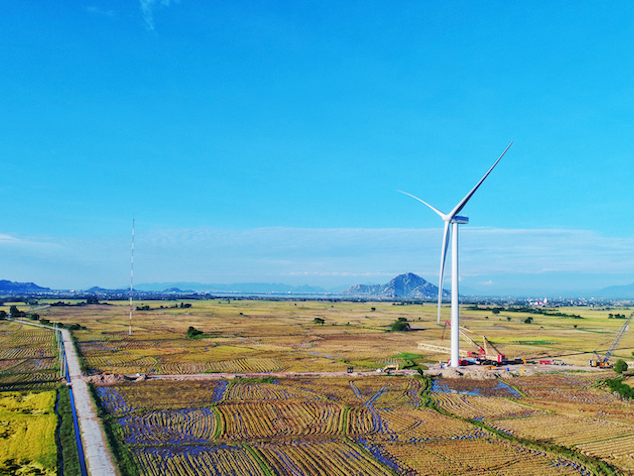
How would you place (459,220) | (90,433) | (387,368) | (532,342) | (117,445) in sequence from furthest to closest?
(532,342), (387,368), (459,220), (90,433), (117,445)

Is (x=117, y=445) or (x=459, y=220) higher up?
(x=459, y=220)

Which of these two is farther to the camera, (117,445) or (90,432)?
(90,432)

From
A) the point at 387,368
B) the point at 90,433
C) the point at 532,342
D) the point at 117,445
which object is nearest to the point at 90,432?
the point at 90,433

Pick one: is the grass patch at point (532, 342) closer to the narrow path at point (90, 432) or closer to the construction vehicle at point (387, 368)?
the construction vehicle at point (387, 368)

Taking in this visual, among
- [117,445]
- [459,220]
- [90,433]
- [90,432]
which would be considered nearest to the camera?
[117,445]

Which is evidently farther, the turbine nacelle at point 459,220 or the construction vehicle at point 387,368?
the construction vehicle at point 387,368

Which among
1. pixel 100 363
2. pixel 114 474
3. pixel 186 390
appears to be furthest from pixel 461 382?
pixel 100 363

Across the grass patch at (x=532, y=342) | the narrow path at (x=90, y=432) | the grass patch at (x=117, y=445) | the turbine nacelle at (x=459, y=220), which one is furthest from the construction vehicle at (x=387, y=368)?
the grass patch at (x=532, y=342)

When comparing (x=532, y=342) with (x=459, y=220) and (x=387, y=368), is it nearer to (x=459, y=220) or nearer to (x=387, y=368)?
(x=387, y=368)

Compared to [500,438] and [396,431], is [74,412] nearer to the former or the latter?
[396,431]
